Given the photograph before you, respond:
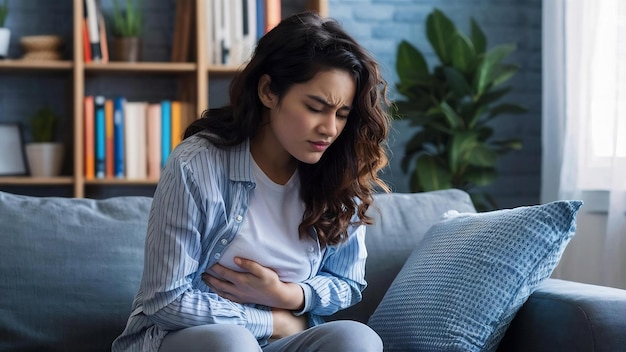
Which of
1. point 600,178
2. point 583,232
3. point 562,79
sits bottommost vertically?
point 583,232

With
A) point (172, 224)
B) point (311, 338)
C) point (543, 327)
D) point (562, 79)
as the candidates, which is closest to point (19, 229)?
point (172, 224)

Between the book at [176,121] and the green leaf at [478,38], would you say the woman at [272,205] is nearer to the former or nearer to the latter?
the book at [176,121]

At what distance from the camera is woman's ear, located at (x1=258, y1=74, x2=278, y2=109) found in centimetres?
181

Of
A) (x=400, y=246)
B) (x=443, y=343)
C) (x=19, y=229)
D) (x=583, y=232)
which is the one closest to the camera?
(x=443, y=343)

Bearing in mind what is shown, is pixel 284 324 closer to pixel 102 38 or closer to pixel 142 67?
pixel 142 67

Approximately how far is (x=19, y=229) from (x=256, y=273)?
63 cm

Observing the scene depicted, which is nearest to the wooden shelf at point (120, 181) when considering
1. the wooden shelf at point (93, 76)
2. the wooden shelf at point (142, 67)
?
the wooden shelf at point (93, 76)

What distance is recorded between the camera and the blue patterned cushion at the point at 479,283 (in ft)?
5.94

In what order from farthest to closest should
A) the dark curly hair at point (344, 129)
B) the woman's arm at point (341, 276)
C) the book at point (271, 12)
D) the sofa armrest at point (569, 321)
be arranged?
the book at point (271, 12), the woman's arm at point (341, 276), the dark curly hair at point (344, 129), the sofa armrest at point (569, 321)

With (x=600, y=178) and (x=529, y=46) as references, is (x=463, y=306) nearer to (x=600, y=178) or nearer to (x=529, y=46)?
(x=600, y=178)

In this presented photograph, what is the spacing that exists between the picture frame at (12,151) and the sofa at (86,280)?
1.34 meters

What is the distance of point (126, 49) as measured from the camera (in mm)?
3473

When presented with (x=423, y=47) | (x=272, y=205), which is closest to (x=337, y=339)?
(x=272, y=205)

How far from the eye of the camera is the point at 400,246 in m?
2.27
